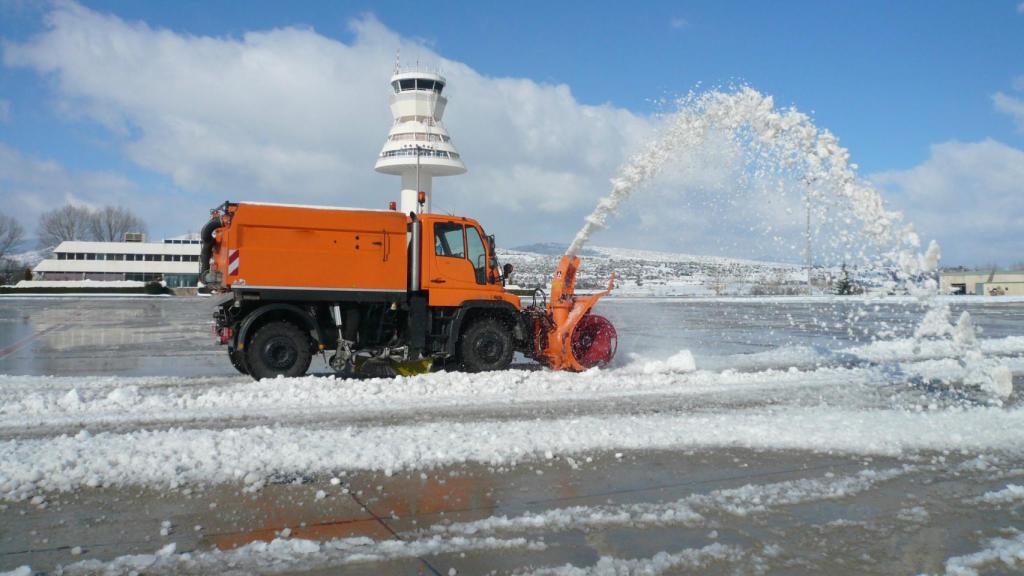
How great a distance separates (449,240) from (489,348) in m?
1.89

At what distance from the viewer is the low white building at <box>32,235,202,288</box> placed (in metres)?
88.6

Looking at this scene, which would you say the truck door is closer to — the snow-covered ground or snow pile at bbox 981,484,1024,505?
the snow-covered ground

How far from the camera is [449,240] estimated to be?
38.7 ft

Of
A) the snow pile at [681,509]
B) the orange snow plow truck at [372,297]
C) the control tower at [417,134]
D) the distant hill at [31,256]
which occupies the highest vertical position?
the control tower at [417,134]

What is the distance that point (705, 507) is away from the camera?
17.6ft

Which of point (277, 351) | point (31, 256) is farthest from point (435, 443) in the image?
point (31, 256)

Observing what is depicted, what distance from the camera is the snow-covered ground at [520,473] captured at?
14.7 ft

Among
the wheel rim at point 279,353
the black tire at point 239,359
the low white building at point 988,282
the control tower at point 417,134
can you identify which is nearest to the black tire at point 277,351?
the wheel rim at point 279,353

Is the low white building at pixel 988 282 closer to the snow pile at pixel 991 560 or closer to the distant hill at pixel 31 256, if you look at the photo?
the snow pile at pixel 991 560

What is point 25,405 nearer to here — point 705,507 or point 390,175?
point 705,507

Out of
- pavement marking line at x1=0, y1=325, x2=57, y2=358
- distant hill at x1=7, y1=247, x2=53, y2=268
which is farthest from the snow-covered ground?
distant hill at x1=7, y1=247, x2=53, y2=268

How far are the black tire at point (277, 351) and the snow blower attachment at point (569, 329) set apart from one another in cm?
379

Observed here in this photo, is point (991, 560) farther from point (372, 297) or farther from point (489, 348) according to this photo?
point (372, 297)

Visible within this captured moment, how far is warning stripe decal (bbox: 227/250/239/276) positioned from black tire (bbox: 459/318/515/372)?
363 cm
